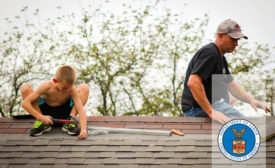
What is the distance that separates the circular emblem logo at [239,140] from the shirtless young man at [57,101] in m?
1.48

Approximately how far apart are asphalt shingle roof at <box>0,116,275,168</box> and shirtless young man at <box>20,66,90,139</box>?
124mm

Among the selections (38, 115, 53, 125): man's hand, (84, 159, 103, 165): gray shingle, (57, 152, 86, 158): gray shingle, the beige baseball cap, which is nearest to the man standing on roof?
the beige baseball cap

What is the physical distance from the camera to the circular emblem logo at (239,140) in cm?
296

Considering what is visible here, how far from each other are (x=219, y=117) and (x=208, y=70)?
1.74 feet

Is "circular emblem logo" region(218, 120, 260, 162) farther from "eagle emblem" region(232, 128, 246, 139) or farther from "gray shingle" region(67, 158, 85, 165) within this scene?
"gray shingle" region(67, 158, 85, 165)

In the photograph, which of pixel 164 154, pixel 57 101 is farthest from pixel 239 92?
pixel 57 101

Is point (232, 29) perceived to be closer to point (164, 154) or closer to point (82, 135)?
point (164, 154)

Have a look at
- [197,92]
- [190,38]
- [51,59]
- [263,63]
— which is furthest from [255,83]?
[197,92]

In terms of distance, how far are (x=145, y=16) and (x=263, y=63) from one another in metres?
5.72

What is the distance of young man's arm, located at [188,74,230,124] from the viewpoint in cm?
327

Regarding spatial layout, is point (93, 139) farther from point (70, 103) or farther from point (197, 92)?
point (197, 92)

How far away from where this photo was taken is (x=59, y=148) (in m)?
3.25

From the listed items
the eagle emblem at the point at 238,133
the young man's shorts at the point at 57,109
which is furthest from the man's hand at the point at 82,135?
the eagle emblem at the point at 238,133

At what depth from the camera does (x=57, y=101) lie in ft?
12.4
